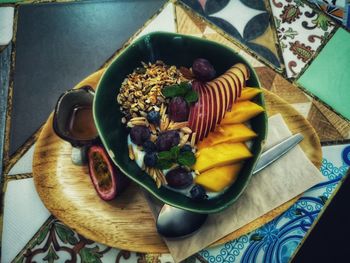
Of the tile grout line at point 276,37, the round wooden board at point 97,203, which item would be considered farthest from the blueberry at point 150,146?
the tile grout line at point 276,37

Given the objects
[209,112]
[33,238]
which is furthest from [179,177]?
[33,238]

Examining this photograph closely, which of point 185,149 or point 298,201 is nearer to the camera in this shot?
point 185,149

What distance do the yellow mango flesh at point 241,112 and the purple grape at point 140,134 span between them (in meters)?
0.15

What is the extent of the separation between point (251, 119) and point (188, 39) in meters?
Result: 0.21

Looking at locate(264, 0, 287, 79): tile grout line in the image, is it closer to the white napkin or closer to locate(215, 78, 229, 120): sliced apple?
the white napkin

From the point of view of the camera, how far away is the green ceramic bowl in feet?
2.37

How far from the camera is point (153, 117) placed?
2.47 feet

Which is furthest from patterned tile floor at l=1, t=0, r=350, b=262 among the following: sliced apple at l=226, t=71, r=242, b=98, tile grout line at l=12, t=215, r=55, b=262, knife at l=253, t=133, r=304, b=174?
sliced apple at l=226, t=71, r=242, b=98

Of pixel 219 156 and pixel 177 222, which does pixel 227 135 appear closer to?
pixel 219 156

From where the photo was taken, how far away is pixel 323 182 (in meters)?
0.87

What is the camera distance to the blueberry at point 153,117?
752 mm

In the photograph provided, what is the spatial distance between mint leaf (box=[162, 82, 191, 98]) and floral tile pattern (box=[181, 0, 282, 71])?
381mm

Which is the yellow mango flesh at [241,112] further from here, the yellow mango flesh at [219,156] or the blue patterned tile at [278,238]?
the blue patterned tile at [278,238]

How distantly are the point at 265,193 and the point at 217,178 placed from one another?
0.47 feet
